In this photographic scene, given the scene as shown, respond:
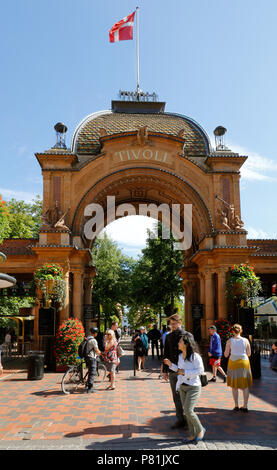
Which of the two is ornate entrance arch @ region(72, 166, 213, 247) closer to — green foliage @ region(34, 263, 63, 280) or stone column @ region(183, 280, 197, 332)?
green foliage @ region(34, 263, 63, 280)

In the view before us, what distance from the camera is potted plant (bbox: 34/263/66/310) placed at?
15.3 metres

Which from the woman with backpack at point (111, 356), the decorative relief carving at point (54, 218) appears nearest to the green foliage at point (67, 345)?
the woman with backpack at point (111, 356)

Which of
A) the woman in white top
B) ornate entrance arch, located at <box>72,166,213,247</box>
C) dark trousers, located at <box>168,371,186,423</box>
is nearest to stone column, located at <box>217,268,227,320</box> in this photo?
ornate entrance arch, located at <box>72,166,213,247</box>

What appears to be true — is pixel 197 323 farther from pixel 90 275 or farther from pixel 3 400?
pixel 3 400

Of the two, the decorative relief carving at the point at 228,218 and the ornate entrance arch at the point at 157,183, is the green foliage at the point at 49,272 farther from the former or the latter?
the decorative relief carving at the point at 228,218

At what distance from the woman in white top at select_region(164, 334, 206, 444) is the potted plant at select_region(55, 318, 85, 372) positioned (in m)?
8.87

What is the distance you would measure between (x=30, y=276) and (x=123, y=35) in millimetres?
14241

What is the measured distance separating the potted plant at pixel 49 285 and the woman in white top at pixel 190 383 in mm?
10010

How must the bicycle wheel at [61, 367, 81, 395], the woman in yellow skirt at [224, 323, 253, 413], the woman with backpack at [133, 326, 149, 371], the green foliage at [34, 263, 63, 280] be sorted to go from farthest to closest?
the green foliage at [34, 263, 63, 280] < the woman with backpack at [133, 326, 149, 371] < the bicycle wheel at [61, 367, 81, 395] < the woman in yellow skirt at [224, 323, 253, 413]

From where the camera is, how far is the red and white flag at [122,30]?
69.6 ft

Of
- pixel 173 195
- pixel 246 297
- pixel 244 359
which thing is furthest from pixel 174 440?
pixel 173 195

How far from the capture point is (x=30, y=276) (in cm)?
2075

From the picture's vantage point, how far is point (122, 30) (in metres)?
21.3

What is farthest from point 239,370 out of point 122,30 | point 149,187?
point 122,30
